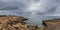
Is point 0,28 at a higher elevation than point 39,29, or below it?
higher

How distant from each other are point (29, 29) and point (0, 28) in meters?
6.23

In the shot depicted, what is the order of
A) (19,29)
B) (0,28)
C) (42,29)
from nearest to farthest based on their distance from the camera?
1. (0,28)
2. (19,29)
3. (42,29)

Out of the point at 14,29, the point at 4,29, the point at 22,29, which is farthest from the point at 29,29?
the point at 4,29

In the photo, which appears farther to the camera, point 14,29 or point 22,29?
point 22,29

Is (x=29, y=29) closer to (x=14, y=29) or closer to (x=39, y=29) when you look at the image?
(x=39, y=29)

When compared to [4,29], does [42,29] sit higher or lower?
lower

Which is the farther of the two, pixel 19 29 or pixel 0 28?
pixel 19 29

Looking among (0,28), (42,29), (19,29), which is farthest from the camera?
(42,29)

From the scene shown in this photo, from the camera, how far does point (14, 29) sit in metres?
21.0

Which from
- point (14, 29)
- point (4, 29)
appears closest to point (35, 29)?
point (14, 29)

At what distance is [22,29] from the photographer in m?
22.4

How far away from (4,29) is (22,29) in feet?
11.6

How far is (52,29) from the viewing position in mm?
21109

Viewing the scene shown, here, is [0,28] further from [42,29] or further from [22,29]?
[42,29]
